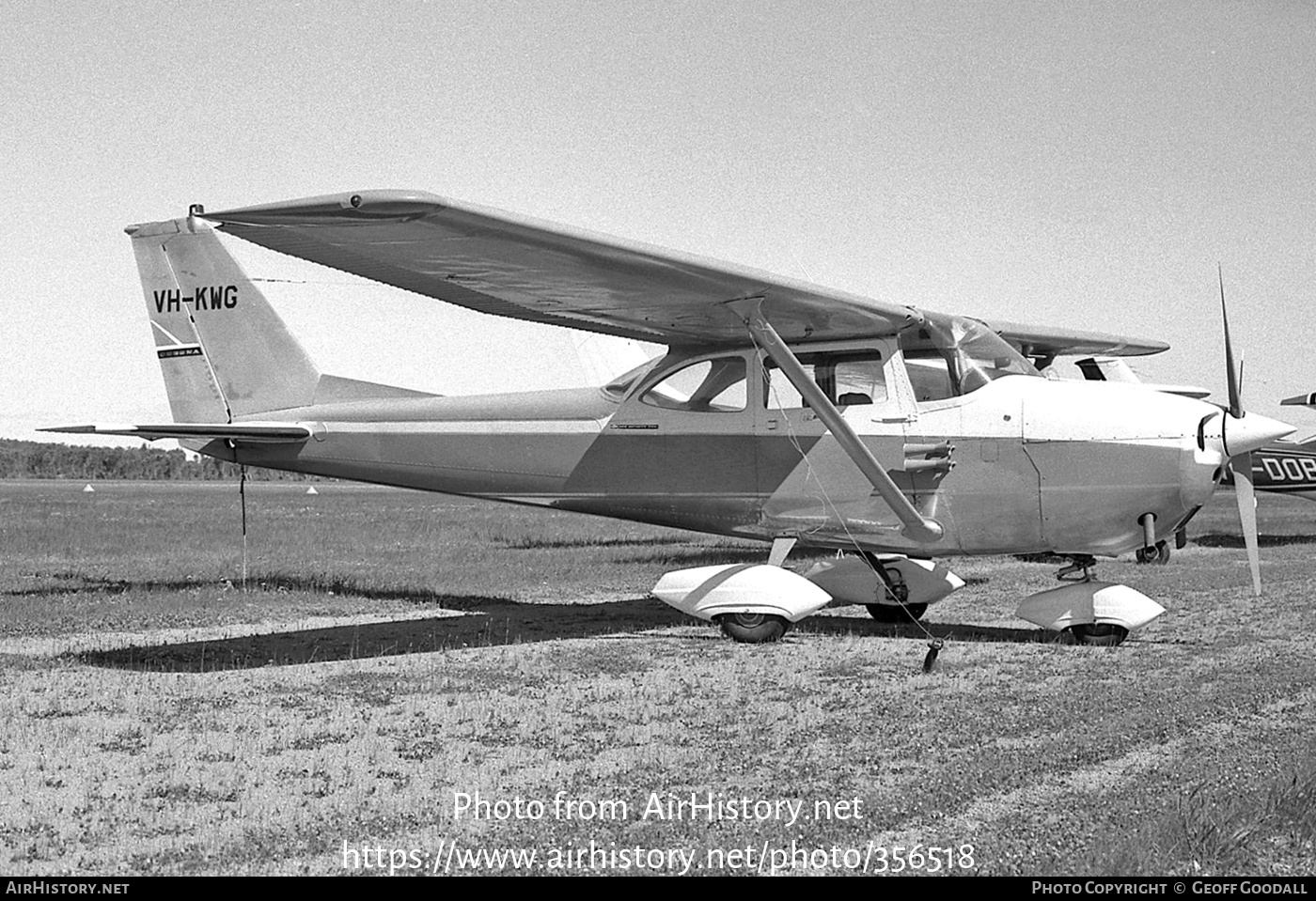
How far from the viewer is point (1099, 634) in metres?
9.95

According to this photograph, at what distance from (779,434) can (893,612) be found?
92.8 inches

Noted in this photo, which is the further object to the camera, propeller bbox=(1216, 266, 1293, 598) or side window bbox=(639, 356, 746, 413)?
side window bbox=(639, 356, 746, 413)

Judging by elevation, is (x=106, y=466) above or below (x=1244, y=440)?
above

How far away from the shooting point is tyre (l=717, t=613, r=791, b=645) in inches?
397

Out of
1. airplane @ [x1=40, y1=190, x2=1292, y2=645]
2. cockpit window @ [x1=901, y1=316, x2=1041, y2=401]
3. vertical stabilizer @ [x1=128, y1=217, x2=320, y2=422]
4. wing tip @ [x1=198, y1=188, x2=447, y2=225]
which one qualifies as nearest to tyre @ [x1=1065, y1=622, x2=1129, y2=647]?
airplane @ [x1=40, y1=190, x2=1292, y2=645]

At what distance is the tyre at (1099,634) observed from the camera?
984 cm

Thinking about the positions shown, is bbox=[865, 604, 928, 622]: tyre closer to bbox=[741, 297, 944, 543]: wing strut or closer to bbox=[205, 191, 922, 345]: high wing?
bbox=[741, 297, 944, 543]: wing strut

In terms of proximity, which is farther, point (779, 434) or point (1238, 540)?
point (1238, 540)

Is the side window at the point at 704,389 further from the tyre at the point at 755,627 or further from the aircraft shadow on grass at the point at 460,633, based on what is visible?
the aircraft shadow on grass at the point at 460,633

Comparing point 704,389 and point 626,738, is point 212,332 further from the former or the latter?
point 626,738

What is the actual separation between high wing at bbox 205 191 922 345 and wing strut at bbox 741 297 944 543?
284 millimetres

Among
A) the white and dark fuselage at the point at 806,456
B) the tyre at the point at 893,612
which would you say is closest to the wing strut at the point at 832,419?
the white and dark fuselage at the point at 806,456

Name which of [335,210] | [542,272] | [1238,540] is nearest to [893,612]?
[542,272]

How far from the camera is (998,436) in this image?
394 inches
